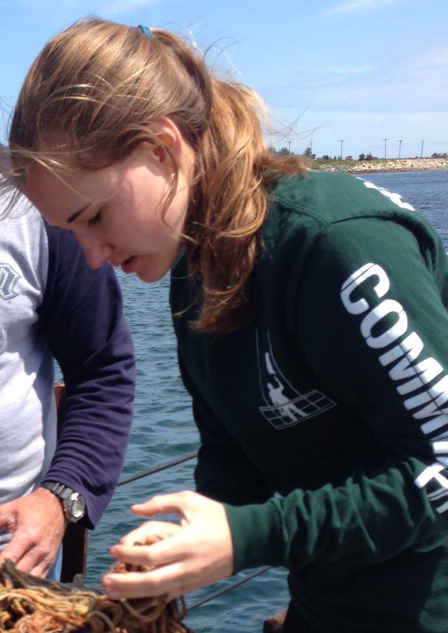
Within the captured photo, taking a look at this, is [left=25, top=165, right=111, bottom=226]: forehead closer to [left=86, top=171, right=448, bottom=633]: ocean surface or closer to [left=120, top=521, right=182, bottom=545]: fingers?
[left=120, top=521, right=182, bottom=545]: fingers

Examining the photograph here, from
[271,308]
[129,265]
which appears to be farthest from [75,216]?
[271,308]

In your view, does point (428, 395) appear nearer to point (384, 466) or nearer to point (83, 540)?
point (384, 466)

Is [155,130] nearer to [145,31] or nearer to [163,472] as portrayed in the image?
[145,31]

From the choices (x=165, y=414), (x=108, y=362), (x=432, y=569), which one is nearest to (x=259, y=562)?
(x=432, y=569)

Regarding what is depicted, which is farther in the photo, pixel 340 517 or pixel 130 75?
pixel 130 75

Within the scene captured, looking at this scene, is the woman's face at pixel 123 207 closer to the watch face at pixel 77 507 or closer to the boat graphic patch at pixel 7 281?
the boat graphic patch at pixel 7 281

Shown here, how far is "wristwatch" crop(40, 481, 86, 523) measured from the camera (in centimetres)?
243

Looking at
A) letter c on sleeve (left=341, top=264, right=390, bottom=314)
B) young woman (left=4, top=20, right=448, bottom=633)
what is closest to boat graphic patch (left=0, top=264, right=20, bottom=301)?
young woman (left=4, top=20, right=448, bottom=633)

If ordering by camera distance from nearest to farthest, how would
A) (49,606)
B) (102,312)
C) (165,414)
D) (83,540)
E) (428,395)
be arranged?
1. (428,395)
2. (49,606)
3. (102,312)
4. (83,540)
5. (165,414)

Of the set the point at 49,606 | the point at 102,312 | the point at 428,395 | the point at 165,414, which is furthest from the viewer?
the point at 165,414

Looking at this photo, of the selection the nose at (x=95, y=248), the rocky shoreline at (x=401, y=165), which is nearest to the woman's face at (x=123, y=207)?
the nose at (x=95, y=248)

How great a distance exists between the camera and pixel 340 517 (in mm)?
1540

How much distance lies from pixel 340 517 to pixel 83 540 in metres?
1.76

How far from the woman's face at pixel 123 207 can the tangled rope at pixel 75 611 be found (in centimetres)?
61
